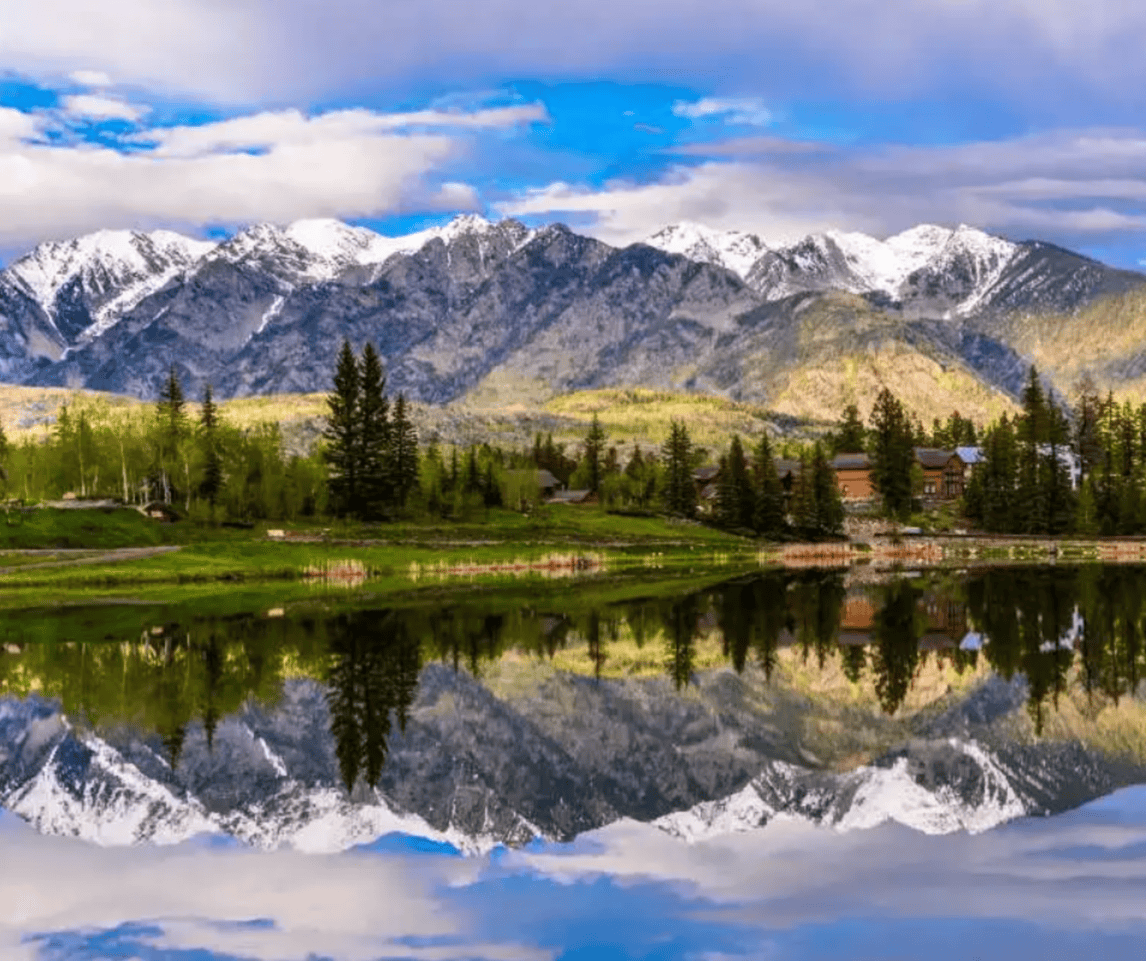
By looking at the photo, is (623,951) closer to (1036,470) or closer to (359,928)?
(359,928)

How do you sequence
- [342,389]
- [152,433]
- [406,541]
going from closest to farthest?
[406,541] → [152,433] → [342,389]

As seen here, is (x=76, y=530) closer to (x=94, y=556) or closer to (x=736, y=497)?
(x=94, y=556)

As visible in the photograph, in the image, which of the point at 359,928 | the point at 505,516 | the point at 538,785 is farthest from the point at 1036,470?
the point at 359,928

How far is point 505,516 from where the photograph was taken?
567 ft

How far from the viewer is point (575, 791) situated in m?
36.6

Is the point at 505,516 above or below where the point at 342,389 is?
below

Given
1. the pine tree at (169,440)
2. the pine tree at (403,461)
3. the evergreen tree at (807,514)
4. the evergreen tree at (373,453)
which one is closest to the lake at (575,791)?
the pine tree at (169,440)

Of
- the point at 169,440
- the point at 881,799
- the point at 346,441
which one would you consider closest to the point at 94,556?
the point at 169,440

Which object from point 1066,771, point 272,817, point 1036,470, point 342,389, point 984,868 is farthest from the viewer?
point 1036,470

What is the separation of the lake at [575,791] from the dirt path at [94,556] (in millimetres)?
34022

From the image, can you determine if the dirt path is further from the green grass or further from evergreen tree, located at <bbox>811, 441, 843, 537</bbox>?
evergreen tree, located at <bbox>811, 441, 843, 537</bbox>

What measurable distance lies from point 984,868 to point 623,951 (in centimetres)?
864

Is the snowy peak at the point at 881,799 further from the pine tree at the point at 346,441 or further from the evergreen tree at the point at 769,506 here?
the evergreen tree at the point at 769,506

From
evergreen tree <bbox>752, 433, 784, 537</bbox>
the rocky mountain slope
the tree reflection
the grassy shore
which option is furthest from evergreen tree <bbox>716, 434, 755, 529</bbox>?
the rocky mountain slope
